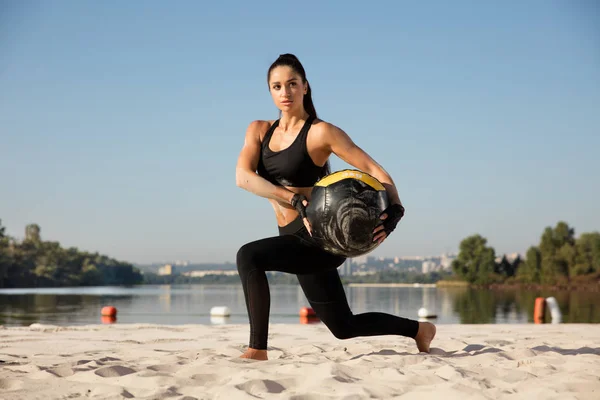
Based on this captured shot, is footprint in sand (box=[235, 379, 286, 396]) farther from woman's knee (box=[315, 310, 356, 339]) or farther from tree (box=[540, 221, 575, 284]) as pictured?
tree (box=[540, 221, 575, 284])

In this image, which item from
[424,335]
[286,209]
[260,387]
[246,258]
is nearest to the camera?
[260,387]

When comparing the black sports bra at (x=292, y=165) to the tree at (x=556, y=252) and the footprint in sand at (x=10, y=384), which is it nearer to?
the footprint in sand at (x=10, y=384)

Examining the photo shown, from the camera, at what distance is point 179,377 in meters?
4.20

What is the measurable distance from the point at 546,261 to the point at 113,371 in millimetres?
91016

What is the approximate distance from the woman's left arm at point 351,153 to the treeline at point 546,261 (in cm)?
8404

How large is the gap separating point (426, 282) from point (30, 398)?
163 metres

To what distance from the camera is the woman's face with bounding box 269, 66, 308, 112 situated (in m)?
5.05

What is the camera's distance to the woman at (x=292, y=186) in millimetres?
4895

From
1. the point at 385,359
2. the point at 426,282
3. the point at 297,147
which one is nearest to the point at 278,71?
the point at 297,147

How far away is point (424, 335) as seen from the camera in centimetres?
567

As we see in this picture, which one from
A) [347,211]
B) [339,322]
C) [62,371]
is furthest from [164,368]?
[347,211]

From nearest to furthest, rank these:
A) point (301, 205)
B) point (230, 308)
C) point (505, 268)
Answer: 1. point (301, 205)
2. point (230, 308)
3. point (505, 268)

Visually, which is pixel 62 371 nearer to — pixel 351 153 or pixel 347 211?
pixel 347 211

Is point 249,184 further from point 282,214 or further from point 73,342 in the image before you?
point 73,342
